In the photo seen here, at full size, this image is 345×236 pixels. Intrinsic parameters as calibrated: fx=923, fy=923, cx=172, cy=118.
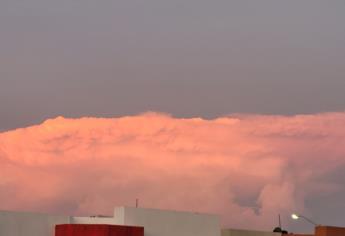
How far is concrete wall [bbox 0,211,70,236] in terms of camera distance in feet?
196

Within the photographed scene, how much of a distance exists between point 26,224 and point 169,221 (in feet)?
35.6

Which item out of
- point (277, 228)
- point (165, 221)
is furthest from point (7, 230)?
point (277, 228)

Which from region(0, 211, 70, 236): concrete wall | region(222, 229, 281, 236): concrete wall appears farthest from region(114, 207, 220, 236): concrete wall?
region(0, 211, 70, 236): concrete wall

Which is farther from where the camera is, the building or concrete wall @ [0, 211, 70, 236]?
the building

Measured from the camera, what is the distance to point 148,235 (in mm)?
64375

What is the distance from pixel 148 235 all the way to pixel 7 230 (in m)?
10.2

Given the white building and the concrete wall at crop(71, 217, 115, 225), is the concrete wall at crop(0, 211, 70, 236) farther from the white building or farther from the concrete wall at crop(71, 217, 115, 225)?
the concrete wall at crop(71, 217, 115, 225)

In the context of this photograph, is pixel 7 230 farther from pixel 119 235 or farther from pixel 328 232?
pixel 328 232

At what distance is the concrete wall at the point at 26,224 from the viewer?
5966 centimetres

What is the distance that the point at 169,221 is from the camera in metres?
65.9

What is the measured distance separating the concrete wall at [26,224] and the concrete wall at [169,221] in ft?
16.1

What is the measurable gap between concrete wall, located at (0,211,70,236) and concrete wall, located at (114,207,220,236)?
194 inches

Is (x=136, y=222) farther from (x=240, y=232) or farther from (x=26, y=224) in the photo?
(x=240, y=232)

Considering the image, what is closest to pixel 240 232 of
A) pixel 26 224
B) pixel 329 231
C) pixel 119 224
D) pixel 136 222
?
pixel 329 231
